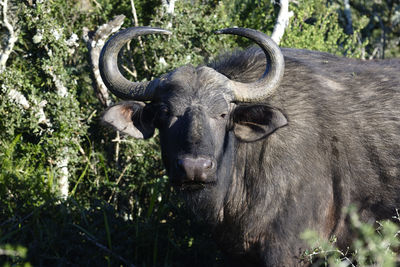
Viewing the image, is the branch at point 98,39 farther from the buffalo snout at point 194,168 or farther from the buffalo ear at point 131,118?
the buffalo snout at point 194,168

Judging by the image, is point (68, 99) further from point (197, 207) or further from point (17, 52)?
point (197, 207)

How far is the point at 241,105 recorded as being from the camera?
4180mm

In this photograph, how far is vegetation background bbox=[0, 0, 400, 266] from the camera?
4.87 m

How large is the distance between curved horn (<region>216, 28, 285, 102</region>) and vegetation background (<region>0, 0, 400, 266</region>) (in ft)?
4.80

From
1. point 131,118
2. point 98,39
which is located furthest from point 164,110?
point 98,39

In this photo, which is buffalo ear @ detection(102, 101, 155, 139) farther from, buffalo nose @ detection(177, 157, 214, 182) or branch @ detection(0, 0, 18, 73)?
branch @ detection(0, 0, 18, 73)

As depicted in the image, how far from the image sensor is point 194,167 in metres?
3.60

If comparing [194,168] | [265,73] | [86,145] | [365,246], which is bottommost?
[86,145]

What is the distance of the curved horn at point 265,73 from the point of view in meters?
3.94

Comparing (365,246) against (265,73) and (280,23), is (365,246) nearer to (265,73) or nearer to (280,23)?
(265,73)

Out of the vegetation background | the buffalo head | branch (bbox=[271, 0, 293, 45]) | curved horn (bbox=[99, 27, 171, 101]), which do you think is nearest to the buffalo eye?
the buffalo head

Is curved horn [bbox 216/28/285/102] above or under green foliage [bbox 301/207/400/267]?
above

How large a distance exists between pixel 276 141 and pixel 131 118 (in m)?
1.31

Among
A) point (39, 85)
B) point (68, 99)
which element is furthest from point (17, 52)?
point (68, 99)
